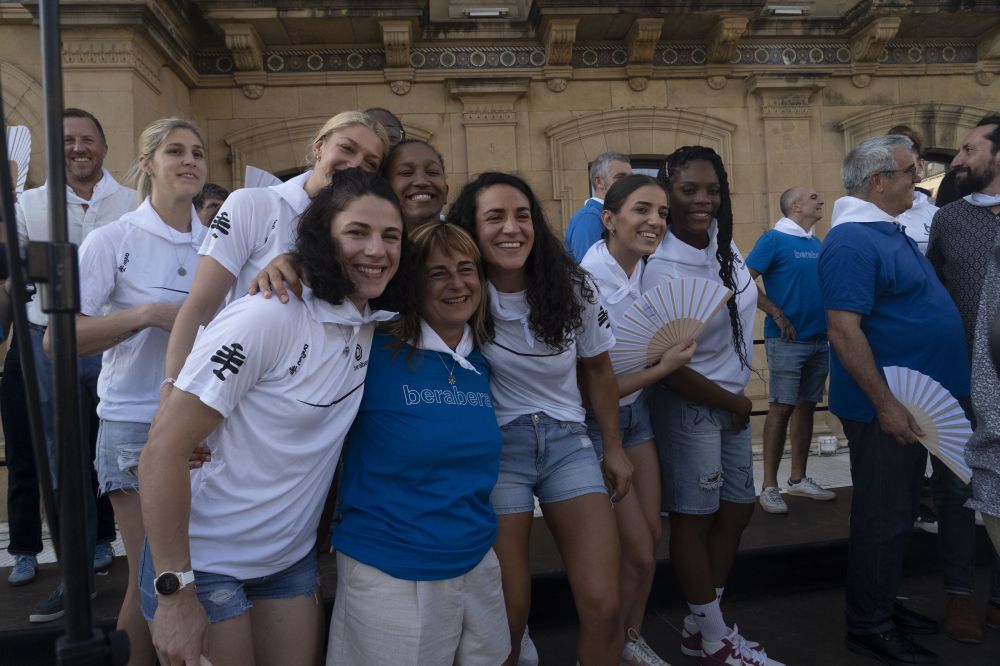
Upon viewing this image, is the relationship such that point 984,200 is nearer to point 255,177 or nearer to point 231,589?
point 255,177

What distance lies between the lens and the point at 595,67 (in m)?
7.66

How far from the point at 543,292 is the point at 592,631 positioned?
42.7 inches

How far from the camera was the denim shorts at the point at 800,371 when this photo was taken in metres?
4.95

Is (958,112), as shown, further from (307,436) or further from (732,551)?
(307,436)

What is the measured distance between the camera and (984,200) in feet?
11.1

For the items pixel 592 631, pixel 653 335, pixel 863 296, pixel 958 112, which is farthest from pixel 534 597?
pixel 958 112

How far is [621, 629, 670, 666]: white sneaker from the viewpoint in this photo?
9.27 feet

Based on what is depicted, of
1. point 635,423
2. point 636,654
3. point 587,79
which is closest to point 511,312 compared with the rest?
point 635,423

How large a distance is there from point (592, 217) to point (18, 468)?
3.21 meters

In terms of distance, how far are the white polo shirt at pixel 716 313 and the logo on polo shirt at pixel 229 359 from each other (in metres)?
1.77

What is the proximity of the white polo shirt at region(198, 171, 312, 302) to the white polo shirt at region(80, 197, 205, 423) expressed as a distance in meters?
0.40

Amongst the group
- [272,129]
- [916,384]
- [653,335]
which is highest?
[272,129]

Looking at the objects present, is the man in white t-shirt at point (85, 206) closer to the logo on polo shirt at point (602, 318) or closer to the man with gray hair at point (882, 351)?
the logo on polo shirt at point (602, 318)

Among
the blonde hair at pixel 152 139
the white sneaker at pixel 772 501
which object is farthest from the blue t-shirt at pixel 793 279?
the blonde hair at pixel 152 139
